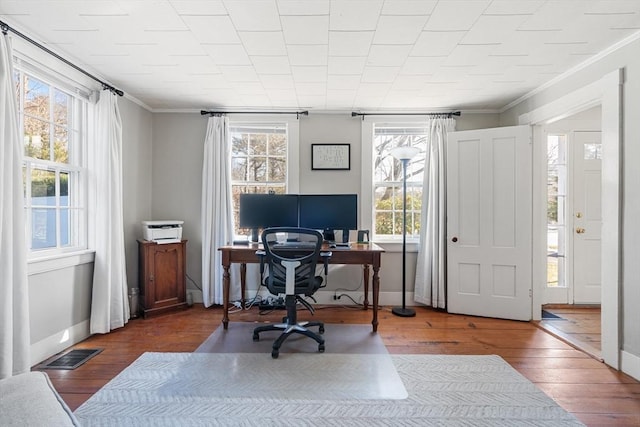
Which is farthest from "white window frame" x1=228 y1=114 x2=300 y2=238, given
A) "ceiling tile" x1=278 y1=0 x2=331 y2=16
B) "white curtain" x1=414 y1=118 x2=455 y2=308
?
"ceiling tile" x1=278 y1=0 x2=331 y2=16

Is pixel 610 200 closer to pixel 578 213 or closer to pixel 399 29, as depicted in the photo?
pixel 578 213

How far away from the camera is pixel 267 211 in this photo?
339cm

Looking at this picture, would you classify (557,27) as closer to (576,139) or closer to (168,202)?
(576,139)

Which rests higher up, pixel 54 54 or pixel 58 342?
pixel 54 54

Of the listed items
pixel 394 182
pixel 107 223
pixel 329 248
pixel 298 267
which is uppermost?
pixel 394 182

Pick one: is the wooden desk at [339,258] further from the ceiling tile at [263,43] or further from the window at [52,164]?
the ceiling tile at [263,43]

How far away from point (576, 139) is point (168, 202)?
191 inches

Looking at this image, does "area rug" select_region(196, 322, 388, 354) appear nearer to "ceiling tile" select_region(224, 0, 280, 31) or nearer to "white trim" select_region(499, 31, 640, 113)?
"ceiling tile" select_region(224, 0, 280, 31)

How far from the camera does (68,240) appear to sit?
2752mm

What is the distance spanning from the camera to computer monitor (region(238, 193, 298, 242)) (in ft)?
11.1

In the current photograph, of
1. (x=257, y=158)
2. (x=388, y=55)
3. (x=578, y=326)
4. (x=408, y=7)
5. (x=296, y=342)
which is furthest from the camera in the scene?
(x=257, y=158)

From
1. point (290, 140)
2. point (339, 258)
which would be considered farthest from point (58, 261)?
point (290, 140)

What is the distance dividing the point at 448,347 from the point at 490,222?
143cm

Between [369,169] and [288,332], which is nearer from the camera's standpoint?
[288,332]
